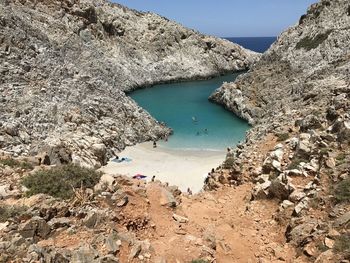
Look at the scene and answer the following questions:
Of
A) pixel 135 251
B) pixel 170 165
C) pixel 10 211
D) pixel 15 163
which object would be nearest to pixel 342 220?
pixel 135 251

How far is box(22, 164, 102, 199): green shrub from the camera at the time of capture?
55.7 feet

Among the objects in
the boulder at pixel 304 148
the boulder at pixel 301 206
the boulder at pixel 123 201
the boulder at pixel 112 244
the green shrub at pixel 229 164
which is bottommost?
the green shrub at pixel 229 164

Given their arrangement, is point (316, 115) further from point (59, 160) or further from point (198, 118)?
point (198, 118)

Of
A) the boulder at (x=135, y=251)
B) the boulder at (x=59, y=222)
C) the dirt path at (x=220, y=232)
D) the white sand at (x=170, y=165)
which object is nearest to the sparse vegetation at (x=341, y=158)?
the dirt path at (x=220, y=232)

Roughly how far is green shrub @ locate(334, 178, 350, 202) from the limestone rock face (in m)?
27.9

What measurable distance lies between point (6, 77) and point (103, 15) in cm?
5681

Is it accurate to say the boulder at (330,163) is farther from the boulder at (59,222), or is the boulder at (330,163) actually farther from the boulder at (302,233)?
the boulder at (59,222)

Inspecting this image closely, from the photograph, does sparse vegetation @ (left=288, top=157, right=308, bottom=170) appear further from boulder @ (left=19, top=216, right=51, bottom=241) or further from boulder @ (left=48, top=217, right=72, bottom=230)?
boulder @ (left=19, top=216, right=51, bottom=241)

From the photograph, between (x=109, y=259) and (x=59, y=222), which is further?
(x=59, y=222)

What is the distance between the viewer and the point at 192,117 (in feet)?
192

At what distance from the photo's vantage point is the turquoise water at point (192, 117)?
1854 inches

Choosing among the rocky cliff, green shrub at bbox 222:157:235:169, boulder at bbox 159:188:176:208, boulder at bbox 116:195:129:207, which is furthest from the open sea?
boulder at bbox 116:195:129:207

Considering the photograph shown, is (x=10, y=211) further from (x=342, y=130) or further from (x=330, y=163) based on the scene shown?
(x=342, y=130)

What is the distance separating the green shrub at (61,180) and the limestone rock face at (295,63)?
102 feet
